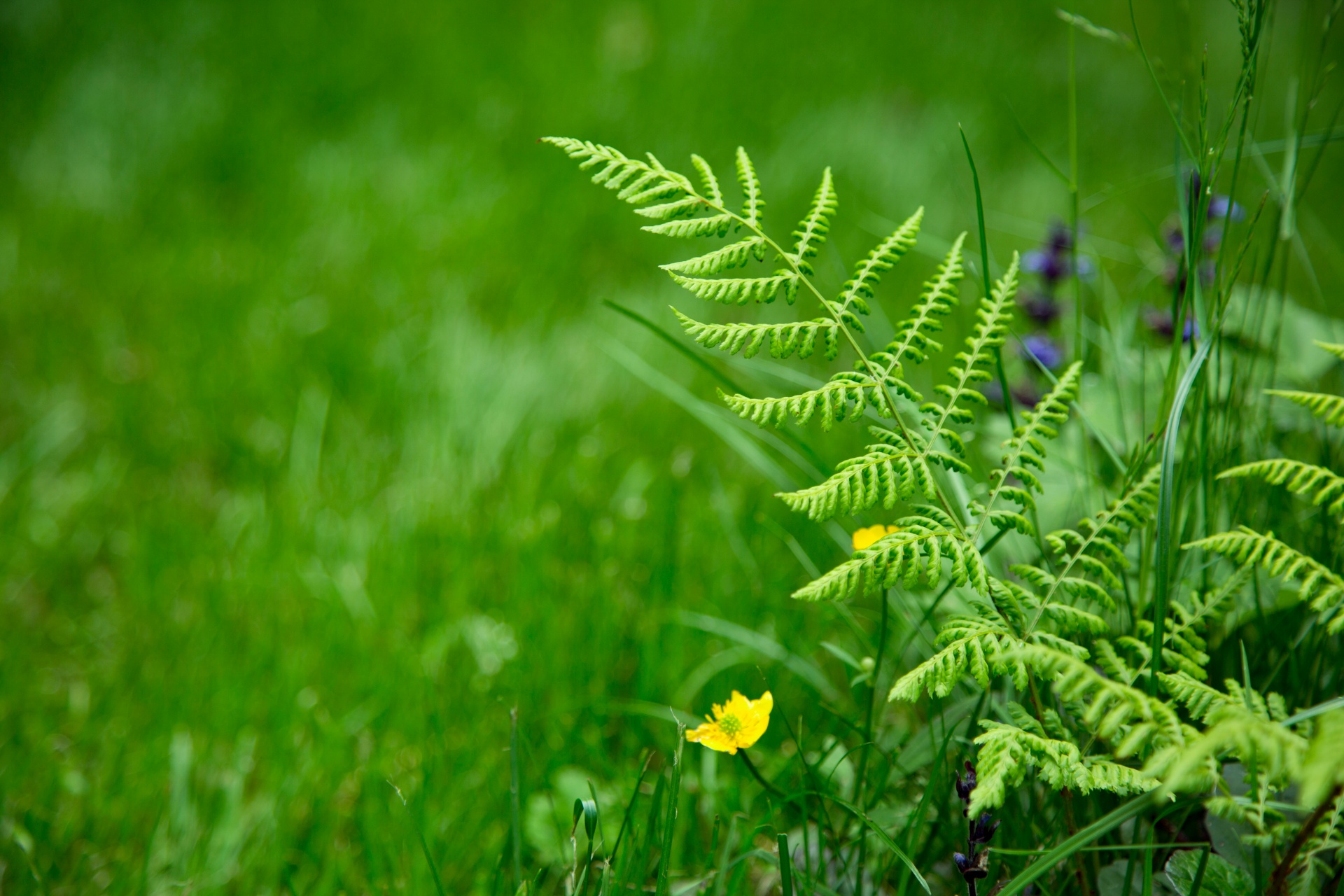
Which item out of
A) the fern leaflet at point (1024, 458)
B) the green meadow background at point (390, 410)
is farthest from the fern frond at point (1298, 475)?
the green meadow background at point (390, 410)

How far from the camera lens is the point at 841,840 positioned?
1.06m

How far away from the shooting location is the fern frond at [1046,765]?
750 millimetres

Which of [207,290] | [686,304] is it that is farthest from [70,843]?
[686,304]

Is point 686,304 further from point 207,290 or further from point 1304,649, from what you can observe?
point 1304,649

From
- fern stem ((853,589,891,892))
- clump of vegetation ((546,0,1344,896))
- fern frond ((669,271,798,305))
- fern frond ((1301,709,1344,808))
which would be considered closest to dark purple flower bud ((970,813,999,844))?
clump of vegetation ((546,0,1344,896))

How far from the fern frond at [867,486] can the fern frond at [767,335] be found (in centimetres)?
11

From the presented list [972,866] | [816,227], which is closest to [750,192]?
[816,227]

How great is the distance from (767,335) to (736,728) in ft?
1.45

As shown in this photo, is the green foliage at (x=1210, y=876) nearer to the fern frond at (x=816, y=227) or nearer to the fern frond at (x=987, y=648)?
the fern frond at (x=987, y=648)

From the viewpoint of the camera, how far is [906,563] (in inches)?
32.4

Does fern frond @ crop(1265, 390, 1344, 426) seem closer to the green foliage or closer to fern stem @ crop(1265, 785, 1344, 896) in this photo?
fern stem @ crop(1265, 785, 1344, 896)

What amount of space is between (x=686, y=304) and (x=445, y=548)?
116 centimetres

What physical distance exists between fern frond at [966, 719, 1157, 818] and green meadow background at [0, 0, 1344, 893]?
546 mm

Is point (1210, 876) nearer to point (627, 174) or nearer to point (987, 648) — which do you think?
point (987, 648)
